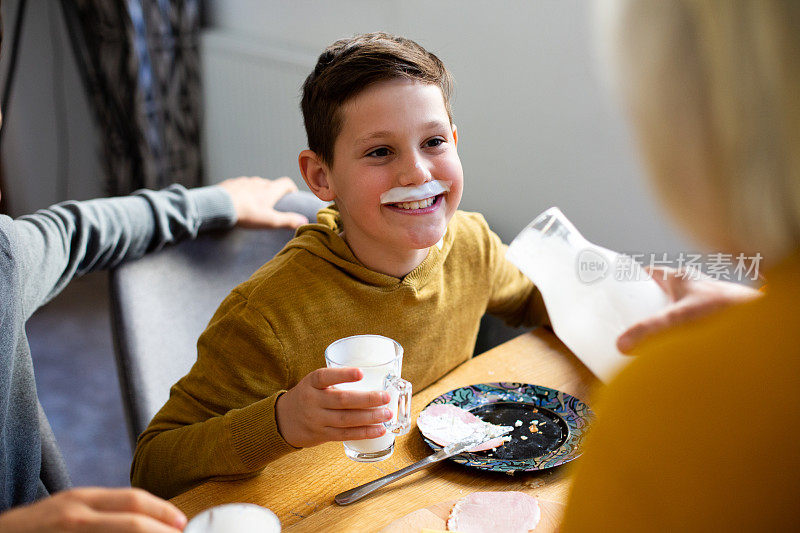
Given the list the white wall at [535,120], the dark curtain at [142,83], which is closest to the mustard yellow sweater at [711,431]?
the white wall at [535,120]

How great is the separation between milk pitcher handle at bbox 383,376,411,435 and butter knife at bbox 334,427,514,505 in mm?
47

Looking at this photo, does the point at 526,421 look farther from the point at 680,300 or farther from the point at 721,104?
the point at 721,104

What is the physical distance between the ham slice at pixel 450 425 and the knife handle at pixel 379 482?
4 cm

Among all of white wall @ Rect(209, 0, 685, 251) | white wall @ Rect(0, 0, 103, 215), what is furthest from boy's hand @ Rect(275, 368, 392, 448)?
white wall @ Rect(0, 0, 103, 215)

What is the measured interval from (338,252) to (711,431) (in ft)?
2.32

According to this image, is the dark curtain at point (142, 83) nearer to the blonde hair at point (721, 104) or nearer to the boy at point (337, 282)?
the boy at point (337, 282)

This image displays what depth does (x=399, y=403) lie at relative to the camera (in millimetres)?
872

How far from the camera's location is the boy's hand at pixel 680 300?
0.76 metres

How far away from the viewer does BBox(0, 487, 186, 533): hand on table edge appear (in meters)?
0.55

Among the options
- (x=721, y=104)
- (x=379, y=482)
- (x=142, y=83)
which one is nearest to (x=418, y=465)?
(x=379, y=482)

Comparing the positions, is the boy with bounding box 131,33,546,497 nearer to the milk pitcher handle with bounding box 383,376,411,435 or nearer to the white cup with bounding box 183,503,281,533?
the milk pitcher handle with bounding box 383,376,411,435

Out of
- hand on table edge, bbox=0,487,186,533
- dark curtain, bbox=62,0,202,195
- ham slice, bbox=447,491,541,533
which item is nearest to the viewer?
hand on table edge, bbox=0,487,186,533

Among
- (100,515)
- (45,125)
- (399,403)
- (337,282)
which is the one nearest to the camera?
(100,515)

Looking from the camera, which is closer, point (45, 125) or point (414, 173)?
point (414, 173)
